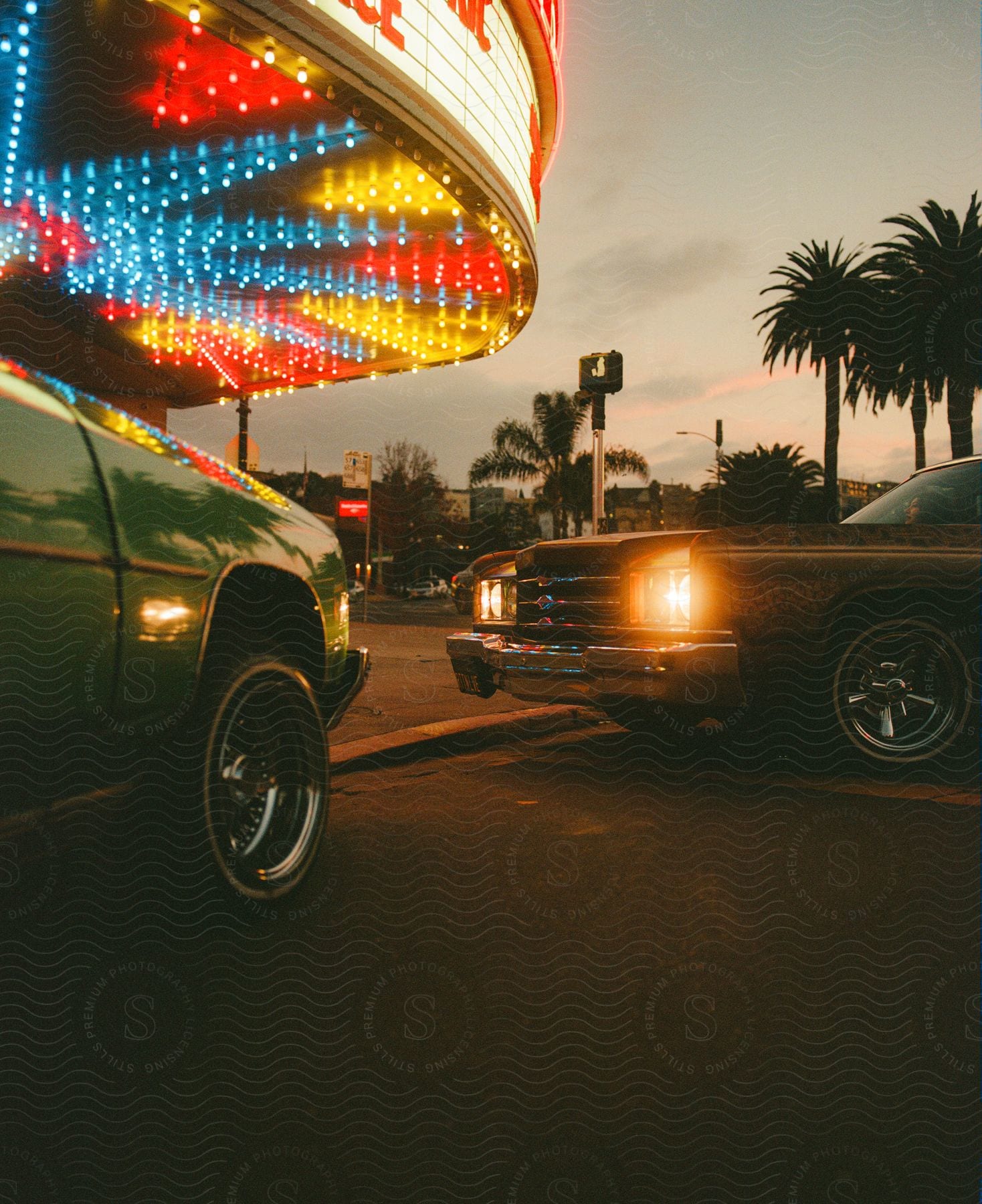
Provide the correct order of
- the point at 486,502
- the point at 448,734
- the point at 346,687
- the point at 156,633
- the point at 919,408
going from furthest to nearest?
the point at 486,502 → the point at 919,408 → the point at 448,734 → the point at 346,687 → the point at 156,633

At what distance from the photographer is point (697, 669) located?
3.63 meters

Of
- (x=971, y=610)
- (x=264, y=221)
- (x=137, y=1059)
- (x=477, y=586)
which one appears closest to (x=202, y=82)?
(x=264, y=221)

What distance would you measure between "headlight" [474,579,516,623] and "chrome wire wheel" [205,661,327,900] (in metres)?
2.46

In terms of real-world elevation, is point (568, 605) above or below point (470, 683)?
above

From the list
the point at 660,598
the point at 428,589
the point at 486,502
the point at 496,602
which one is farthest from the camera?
the point at 486,502

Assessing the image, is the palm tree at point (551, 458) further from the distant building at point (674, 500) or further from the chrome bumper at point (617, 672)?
→ the chrome bumper at point (617, 672)

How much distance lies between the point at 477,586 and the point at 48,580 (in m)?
3.56

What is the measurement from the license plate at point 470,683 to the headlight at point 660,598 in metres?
1.09

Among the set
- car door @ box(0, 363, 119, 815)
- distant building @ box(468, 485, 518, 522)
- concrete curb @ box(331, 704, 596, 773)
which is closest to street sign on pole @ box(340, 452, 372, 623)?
concrete curb @ box(331, 704, 596, 773)

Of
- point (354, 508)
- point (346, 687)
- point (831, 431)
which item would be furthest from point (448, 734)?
point (831, 431)

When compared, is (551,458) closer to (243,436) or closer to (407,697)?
(243,436)

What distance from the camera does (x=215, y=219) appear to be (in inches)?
392

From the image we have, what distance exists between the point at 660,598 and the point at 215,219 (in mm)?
8698

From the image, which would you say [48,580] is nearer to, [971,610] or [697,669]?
[697,669]
